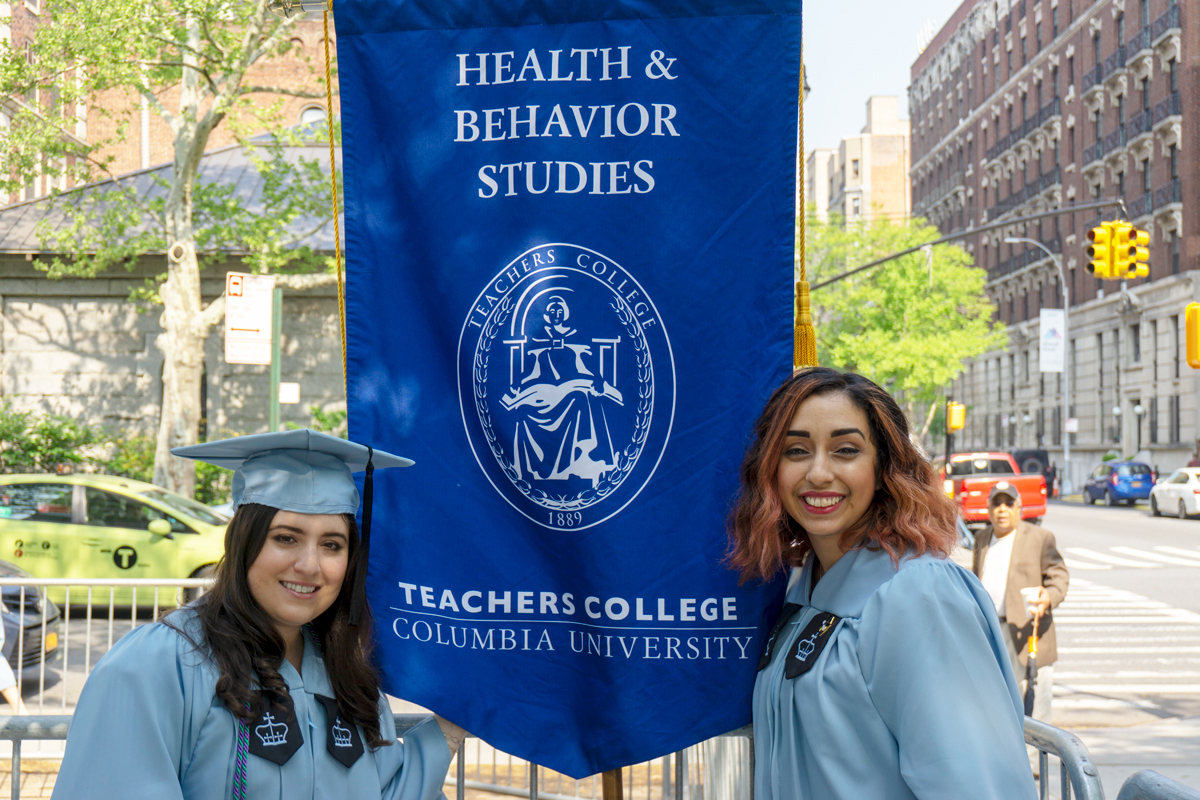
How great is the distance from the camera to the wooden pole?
275 centimetres

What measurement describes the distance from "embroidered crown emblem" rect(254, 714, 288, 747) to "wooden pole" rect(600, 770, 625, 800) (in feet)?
3.05

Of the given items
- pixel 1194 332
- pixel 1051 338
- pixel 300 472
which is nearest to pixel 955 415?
pixel 1051 338

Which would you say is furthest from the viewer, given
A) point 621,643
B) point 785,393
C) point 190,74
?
point 190,74

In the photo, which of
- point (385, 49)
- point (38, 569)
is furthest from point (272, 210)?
point (385, 49)

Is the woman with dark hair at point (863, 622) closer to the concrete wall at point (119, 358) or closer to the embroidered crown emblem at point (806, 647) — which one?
the embroidered crown emblem at point (806, 647)

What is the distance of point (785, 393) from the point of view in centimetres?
246

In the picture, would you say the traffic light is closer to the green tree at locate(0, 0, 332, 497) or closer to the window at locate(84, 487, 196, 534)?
the green tree at locate(0, 0, 332, 497)

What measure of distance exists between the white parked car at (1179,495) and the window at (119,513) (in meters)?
28.2

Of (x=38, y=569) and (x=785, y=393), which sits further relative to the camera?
(x=38, y=569)

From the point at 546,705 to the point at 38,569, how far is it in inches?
419

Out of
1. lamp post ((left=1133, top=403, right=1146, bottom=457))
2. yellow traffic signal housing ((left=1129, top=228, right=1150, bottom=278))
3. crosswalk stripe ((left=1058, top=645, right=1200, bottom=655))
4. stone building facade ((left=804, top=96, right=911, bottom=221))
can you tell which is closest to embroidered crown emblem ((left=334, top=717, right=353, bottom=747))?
crosswalk stripe ((left=1058, top=645, right=1200, bottom=655))

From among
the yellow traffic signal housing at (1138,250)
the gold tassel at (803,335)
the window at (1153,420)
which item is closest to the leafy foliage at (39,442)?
the gold tassel at (803,335)

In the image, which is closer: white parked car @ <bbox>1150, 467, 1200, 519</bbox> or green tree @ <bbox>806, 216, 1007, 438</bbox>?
white parked car @ <bbox>1150, 467, 1200, 519</bbox>

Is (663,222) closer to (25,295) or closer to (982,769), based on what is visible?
(982,769)
